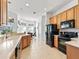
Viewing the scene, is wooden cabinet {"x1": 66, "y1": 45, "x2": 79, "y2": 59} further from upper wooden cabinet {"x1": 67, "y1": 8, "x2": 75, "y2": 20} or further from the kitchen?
upper wooden cabinet {"x1": 67, "y1": 8, "x2": 75, "y2": 20}

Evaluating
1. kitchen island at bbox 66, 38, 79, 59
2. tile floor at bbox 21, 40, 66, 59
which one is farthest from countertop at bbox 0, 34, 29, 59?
tile floor at bbox 21, 40, 66, 59

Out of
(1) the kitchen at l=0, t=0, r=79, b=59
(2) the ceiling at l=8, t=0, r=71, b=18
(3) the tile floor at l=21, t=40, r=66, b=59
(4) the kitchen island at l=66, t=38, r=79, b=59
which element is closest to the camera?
(1) the kitchen at l=0, t=0, r=79, b=59

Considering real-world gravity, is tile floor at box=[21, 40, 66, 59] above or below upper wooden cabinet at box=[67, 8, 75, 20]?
below

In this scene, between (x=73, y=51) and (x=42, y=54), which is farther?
(x=42, y=54)

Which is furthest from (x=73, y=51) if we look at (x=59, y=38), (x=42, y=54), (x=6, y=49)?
(x=59, y=38)

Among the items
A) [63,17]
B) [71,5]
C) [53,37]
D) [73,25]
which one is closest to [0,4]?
[73,25]

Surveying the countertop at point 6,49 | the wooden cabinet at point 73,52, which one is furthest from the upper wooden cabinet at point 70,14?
the countertop at point 6,49

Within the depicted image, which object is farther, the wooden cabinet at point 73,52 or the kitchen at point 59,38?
the wooden cabinet at point 73,52

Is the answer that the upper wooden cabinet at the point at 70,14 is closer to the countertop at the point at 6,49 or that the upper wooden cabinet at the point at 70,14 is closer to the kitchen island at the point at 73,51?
the kitchen island at the point at 73,51

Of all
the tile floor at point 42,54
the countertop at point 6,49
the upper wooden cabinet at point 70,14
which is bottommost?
→ the tile floor at point 42,54

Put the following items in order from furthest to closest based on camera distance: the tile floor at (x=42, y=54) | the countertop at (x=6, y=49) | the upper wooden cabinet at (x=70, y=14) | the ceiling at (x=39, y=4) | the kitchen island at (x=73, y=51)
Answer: the ceiling at (x=39, y=4)
the upper wooden cabinet at (x=70, y=14)
the tile floor at (x=42, y=54)
the kitchen island at (x=73, y=51)
the countertop at (x=6, y=49)

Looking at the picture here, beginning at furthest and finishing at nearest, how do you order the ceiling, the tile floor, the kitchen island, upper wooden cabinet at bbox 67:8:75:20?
the ceiling < upper wooden cabinet at bbox 67:8:75:20 < the tile floor < the kitchen island

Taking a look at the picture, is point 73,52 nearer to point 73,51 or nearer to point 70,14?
point 73,51

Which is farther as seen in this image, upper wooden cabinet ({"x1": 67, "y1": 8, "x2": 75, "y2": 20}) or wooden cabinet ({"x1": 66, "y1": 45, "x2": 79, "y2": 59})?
upper wooden cabinet ({"x1": 67, "y1": 8, "x2": 75, "y2": 20})
